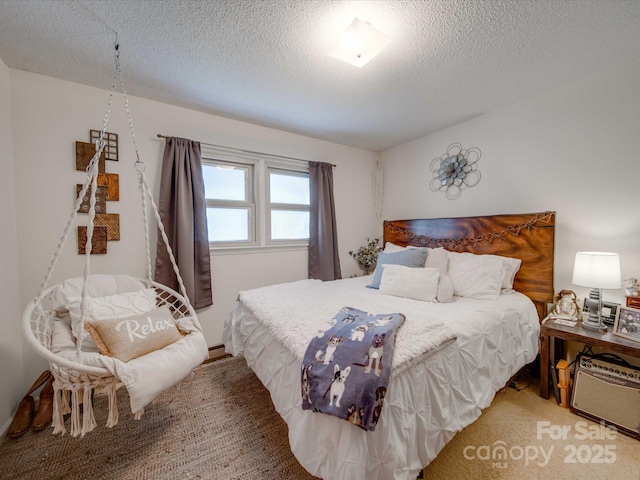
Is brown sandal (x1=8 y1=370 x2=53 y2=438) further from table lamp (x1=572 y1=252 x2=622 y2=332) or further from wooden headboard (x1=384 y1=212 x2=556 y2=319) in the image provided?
table lamp (x1=572 y1=252 x2=622 y2=332)

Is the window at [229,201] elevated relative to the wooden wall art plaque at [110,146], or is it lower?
lower

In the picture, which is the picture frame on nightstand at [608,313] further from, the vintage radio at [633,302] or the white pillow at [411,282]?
the white pillow at [411,282]

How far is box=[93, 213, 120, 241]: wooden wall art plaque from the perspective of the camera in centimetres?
213

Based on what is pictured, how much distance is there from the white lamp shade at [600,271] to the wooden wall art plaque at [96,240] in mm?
3701

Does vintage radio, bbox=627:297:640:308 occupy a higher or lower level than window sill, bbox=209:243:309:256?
lower

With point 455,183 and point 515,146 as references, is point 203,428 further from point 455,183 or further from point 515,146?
point 515,146

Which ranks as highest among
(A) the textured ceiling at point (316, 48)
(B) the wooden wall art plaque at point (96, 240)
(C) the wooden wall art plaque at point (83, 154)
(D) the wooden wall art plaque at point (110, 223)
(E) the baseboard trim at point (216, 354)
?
(A) the textured ceiling at point (316, 48)

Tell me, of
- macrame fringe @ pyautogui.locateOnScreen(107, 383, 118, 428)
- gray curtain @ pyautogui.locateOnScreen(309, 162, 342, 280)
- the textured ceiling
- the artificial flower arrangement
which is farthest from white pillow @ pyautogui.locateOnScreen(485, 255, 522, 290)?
macrame fringe @ pyautogui.locateOnScreen(107, 383, 118, 428)

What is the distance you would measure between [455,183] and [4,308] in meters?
3.98

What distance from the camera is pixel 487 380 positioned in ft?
5.12

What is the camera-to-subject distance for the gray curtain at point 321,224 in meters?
3.24

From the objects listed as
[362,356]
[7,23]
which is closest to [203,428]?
[362,356]

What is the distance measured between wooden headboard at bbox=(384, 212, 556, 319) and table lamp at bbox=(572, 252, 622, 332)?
0.98ft

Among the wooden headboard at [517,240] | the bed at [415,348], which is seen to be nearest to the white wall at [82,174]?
the bed at [415,348]
